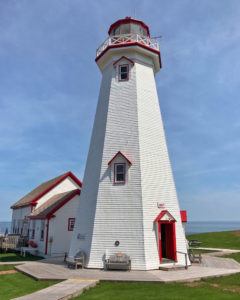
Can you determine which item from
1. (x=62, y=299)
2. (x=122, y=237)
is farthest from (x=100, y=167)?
(x=62, y=299)

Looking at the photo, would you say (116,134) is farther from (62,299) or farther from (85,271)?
(62,299)

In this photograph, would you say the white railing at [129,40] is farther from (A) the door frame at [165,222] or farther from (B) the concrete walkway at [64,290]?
(B) the concrete walkway at [64,290]

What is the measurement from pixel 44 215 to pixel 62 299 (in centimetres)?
1274

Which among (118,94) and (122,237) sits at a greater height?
(118,94)

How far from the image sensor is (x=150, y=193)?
15.5 m

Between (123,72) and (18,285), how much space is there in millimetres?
12017

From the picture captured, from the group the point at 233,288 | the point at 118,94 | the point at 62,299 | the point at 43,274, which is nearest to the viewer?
the point at 62,299

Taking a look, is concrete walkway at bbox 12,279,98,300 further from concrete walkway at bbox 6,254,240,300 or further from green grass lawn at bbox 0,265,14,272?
green grass lawn at bbox 0,265,14,272

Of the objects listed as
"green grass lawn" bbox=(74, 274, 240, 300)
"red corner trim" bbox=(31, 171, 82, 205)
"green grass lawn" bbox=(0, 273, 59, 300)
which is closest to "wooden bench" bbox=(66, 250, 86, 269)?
"green grass lawn" bbox=(0, 273, 59, 300)

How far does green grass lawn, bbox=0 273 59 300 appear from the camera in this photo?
1041 cm

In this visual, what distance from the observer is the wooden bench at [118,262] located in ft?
46.1

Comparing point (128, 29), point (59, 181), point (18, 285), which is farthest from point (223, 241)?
point (18, 285)

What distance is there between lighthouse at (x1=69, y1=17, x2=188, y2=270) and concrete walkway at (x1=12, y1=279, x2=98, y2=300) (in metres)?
3.24

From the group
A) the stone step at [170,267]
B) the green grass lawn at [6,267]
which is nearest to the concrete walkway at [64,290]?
the stone step at [170,267]
